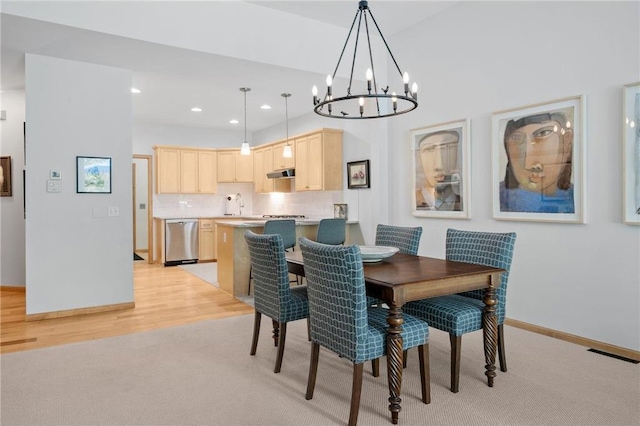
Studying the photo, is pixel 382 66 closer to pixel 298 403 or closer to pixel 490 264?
pixel 490 264

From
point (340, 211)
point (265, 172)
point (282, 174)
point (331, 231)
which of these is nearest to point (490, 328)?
point (331, 231)

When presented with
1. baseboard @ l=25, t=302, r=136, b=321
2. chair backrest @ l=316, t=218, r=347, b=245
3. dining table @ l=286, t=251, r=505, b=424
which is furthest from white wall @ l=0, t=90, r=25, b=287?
dining table @ l=286, t=251, r=505, b=424

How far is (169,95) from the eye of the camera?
5.83 meters

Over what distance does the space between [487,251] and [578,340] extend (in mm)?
1252

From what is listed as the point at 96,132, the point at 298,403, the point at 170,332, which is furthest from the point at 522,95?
the point at 96,132

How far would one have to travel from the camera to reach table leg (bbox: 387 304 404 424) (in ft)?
7.17

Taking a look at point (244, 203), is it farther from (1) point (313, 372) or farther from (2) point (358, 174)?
(1) point (313, 372)

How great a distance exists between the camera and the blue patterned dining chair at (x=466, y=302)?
2.54 metres

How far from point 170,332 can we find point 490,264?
8.79ft

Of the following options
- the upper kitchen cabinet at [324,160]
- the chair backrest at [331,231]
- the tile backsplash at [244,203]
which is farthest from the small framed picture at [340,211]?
the chair backrest at [331,231]

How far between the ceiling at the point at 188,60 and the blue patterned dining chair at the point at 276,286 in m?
2.19

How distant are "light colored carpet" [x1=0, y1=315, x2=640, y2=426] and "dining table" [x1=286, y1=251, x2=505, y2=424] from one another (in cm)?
24

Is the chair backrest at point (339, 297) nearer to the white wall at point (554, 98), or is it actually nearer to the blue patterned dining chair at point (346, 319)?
the blue patterned dining chair at point (346, 319)

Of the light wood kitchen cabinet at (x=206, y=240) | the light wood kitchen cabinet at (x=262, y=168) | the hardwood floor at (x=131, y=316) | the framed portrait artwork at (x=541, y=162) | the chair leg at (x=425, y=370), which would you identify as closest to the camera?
the chair leg at (x=425, y=370)
